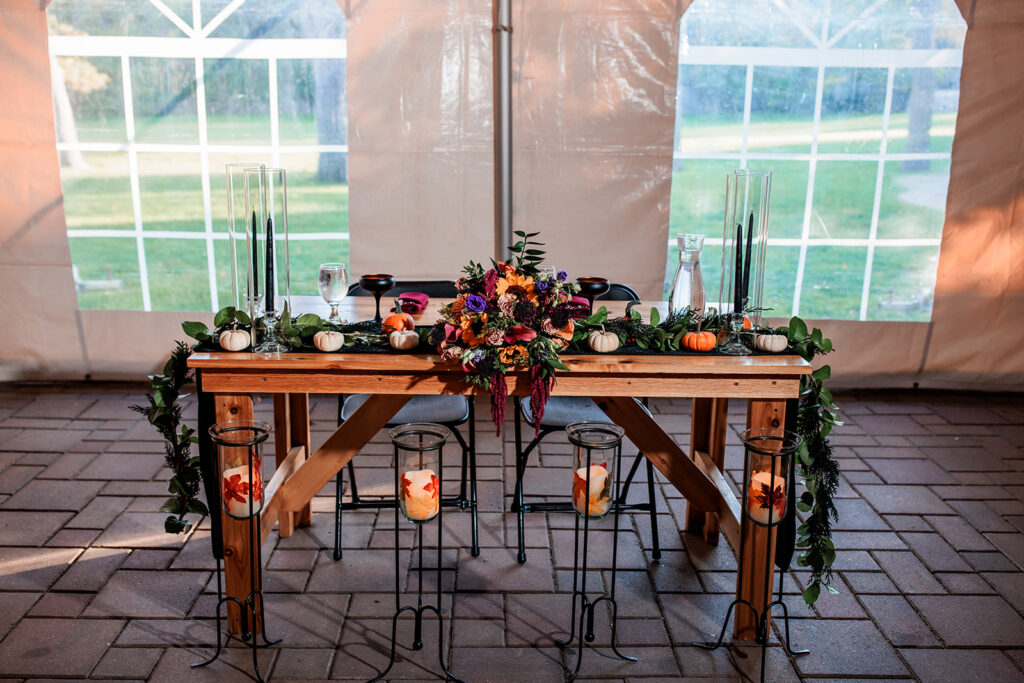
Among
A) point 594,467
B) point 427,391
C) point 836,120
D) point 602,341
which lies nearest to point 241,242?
point 427,391

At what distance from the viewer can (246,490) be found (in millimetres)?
2424

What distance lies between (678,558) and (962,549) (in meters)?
1.04

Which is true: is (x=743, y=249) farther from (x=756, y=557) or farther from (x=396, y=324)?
(x=396, y=324)

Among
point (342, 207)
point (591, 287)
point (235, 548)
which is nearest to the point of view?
point (235, 548)

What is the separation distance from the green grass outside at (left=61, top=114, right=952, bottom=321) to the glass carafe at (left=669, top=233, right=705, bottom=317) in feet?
6.83

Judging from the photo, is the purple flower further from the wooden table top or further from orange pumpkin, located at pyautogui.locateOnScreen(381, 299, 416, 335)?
the wooden table top

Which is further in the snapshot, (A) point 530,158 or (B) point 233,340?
(A) point 530,158

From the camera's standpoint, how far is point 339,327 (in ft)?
8.95

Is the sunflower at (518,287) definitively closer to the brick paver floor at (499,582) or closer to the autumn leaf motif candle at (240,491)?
the autumn leaf motif candle at (240,491)

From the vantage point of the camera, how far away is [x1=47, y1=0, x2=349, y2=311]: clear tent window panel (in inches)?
178

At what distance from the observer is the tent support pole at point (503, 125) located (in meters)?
4.36

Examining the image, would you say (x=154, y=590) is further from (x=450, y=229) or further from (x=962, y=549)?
(x=962, y=549)

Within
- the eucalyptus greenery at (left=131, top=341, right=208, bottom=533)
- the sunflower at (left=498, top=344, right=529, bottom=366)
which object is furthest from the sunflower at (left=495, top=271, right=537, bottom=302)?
the eucalyptus greenery at (left=131, top=341, right=208, bottom=533)

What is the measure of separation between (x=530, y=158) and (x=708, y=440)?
192 centimetres
